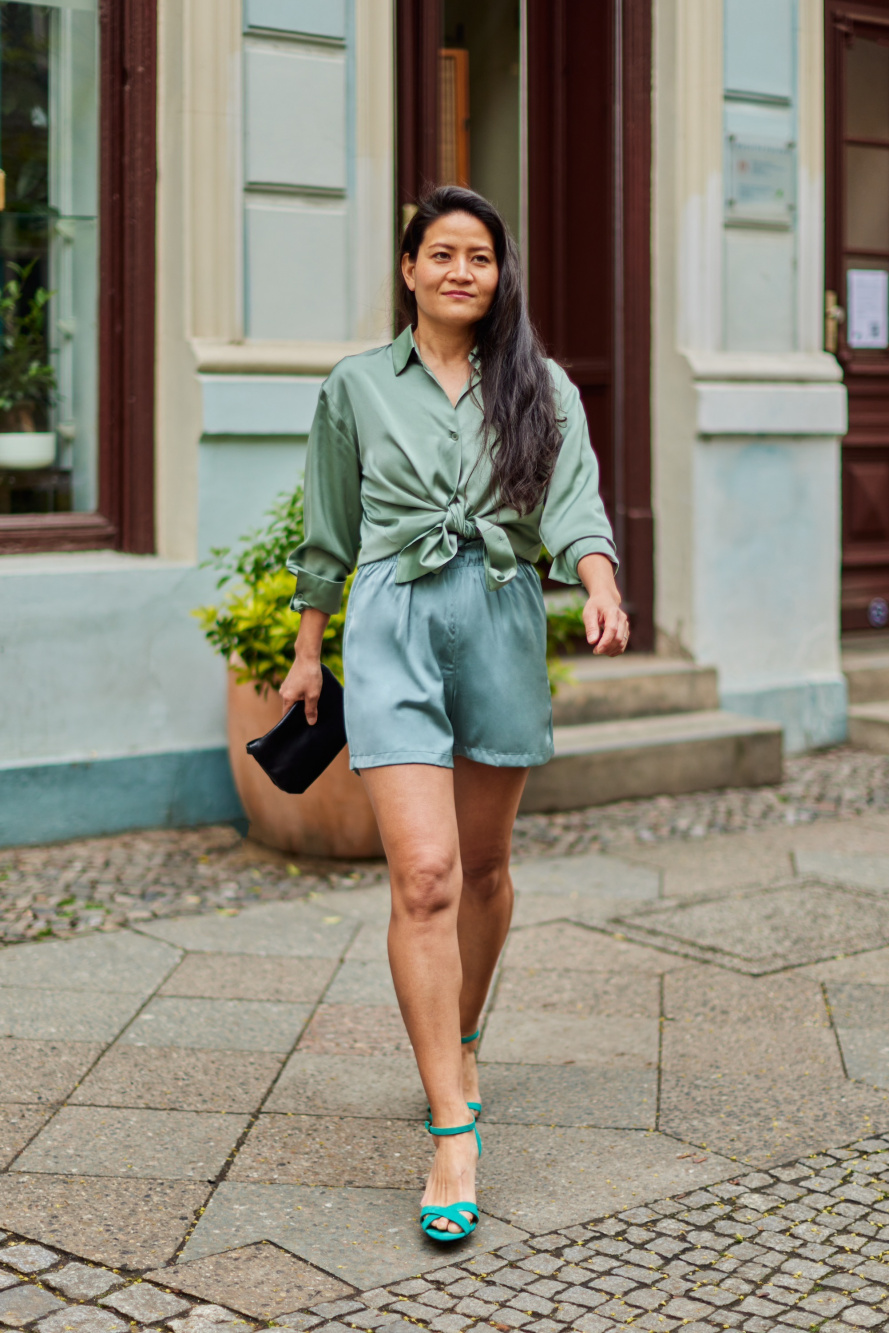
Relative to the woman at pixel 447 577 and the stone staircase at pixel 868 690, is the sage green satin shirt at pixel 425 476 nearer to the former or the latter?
the woman at pixel 447 577

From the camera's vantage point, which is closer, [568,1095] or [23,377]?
[568,1095]

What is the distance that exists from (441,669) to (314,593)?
0.33 meters

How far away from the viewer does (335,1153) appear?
3227 mm

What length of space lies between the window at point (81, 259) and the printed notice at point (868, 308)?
372 cm

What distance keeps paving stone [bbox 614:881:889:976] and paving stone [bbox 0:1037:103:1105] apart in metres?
1.72

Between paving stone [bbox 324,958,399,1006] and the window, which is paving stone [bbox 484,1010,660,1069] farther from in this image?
the window

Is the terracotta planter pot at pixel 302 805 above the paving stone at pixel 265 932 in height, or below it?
above

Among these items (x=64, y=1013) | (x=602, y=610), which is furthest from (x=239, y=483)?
(x=602, y=610)

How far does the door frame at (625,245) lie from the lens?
7012 mm

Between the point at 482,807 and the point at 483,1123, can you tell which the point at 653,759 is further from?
the point at 482,807

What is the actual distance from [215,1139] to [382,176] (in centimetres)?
399

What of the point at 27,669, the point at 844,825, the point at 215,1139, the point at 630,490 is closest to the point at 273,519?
the point at 27,669

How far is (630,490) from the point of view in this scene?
7.18 m

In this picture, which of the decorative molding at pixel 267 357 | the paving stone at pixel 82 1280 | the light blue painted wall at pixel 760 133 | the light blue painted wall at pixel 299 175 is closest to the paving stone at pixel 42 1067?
the paving stone at pixel 82 1280
